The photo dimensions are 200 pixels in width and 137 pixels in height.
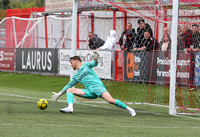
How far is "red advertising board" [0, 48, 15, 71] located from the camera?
22734 mm

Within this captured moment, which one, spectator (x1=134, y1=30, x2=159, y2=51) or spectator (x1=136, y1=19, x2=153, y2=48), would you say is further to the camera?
spectator (x1=134, y1=30, x2=159, y2=51)

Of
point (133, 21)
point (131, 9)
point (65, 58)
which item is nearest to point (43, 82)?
point (65, 58)

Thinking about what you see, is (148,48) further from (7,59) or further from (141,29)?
(7,59)

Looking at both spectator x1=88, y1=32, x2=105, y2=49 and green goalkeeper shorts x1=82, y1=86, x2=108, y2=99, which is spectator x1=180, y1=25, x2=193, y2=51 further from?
spectator x1=88, y1=32, x2=105, y2=49

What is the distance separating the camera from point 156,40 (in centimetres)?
1541

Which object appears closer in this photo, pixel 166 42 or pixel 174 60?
pixel 174 60

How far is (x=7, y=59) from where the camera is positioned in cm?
2311

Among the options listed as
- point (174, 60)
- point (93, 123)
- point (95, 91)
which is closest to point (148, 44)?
point (174, 60)

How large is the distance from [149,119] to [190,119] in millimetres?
1004

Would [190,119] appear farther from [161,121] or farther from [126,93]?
[126,93]

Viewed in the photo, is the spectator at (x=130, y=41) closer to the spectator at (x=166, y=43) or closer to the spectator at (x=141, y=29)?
the spectator at (x=141, y=29)

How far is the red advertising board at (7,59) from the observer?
74.6 ft

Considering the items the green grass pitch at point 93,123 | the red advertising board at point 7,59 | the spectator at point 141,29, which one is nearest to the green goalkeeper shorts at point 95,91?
the green grass pitch at point 93,123

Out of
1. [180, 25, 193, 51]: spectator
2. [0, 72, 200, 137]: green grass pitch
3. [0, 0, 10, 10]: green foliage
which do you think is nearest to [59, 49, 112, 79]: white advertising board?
[180, 25, 193, 51]: spectator
